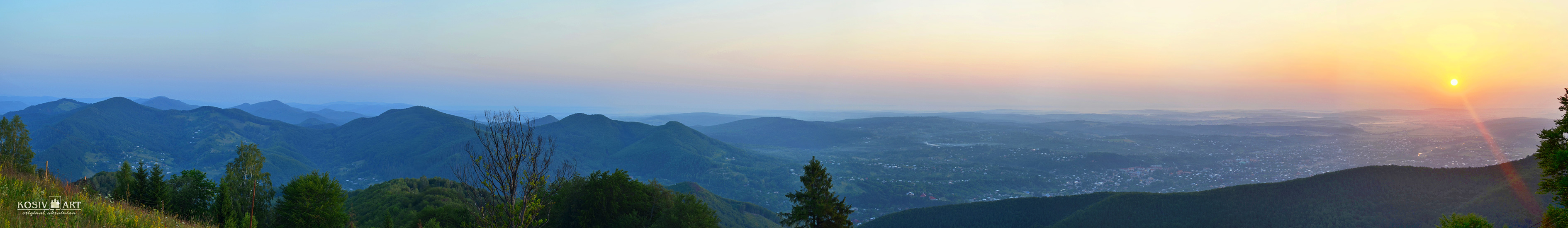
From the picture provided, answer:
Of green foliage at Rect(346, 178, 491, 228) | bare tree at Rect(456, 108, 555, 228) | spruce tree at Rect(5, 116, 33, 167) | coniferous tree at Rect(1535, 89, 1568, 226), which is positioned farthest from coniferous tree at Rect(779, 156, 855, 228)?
spruce tree at Rect(5, 116, 33, 167)

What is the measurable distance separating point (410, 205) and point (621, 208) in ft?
137

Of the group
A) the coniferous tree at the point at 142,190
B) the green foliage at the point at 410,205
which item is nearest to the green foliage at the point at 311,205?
the green foliage at the point at 410,205

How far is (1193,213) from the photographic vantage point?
315 ft

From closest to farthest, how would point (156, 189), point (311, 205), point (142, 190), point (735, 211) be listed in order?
point (311, 205), point (142, 190), point (156, 189), point (735, 211)

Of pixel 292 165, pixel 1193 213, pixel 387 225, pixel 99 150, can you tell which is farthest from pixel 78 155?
pixel 1193 213

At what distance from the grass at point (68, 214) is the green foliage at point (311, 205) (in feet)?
46.6

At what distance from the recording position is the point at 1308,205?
321ft

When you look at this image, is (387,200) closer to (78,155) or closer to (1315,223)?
(1315,223)

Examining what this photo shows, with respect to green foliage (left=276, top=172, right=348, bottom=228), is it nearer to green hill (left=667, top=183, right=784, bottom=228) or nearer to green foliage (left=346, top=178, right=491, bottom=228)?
green foliage (left=346, top=178, right=491, bottom=228)

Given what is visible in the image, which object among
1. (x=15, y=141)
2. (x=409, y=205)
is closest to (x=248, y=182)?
(x=15, y=141)

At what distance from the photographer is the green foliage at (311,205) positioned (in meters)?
27.6

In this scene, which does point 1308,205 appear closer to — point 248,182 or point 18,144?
point 248,182

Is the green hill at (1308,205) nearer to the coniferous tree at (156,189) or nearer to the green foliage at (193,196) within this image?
the green foliage at (193,196)

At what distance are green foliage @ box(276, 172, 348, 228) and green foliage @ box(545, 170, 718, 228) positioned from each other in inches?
425
